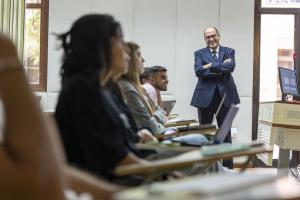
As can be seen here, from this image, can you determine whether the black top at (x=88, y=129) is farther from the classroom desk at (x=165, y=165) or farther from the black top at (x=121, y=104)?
the black top at (x=121, y=104)

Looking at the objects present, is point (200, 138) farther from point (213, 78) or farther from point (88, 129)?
point (213, 78)

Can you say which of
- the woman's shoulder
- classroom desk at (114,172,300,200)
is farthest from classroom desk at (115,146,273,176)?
the woman's shoulder

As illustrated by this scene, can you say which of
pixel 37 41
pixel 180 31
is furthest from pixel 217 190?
pixel 37 41

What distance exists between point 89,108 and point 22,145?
2.27 ft

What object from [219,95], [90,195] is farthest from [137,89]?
[219,95]

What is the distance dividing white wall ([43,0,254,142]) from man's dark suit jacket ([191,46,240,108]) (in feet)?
1.65

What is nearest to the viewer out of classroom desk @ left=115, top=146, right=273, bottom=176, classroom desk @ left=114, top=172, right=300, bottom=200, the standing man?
classroom desk @ left=114, top=172, right=300, bottom=200

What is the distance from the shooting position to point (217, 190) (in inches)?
29.1

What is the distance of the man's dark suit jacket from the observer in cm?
575

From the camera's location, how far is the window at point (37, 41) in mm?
6520

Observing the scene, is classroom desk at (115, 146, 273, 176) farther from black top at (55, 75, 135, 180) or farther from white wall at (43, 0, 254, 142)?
white wall at (43, 0, 254, 142)

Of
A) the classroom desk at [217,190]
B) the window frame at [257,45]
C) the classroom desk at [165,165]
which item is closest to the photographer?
the classroom desk at [217,190]

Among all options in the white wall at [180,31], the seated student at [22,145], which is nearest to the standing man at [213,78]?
the white wall at [180,31]

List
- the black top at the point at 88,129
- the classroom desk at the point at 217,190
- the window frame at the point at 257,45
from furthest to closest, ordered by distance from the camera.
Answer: the window frame at the point at 257,45, the black top at the point at 88,129, the classroom desk at the point at 217,190
